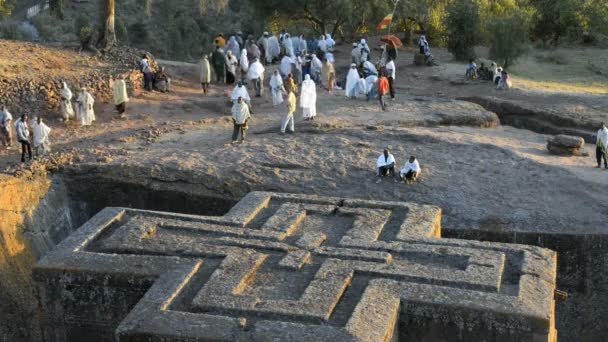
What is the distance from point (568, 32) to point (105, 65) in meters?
15.9

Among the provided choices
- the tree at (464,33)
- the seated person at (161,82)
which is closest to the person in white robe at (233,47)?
the seated person at (161,82)

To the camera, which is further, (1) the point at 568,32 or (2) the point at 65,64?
(1) the point at 568,32

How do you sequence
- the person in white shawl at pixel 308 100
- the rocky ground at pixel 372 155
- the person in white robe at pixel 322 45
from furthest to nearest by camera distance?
the person in white robe at pixel 322 45 < the person in white shawl at pixel 308 100 < the rocky ground at pixel 372 155

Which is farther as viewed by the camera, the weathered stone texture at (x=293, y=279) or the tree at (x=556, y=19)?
the tree at (x=556, y=19)

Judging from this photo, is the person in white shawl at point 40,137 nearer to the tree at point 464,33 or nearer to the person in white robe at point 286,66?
the person in white robe at point 286,66

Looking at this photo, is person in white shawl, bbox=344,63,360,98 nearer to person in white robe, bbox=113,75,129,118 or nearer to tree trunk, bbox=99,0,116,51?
person in white robe, bbox=113,75,129,118

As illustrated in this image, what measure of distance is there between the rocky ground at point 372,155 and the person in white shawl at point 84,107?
0.81 feet

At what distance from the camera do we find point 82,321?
8555 mm

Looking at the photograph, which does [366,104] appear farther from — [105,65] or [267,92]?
[105,65]

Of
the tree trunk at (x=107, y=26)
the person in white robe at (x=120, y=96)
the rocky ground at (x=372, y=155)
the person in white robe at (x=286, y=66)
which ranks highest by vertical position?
→ the tree trunk at (x=107, y=26)

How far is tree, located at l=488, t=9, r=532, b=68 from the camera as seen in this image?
21.9 meters

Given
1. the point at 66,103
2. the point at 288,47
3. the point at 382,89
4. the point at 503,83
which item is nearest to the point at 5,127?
the point at 66,103

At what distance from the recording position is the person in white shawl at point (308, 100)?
15336mm

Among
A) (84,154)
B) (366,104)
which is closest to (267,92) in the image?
(366,104)
